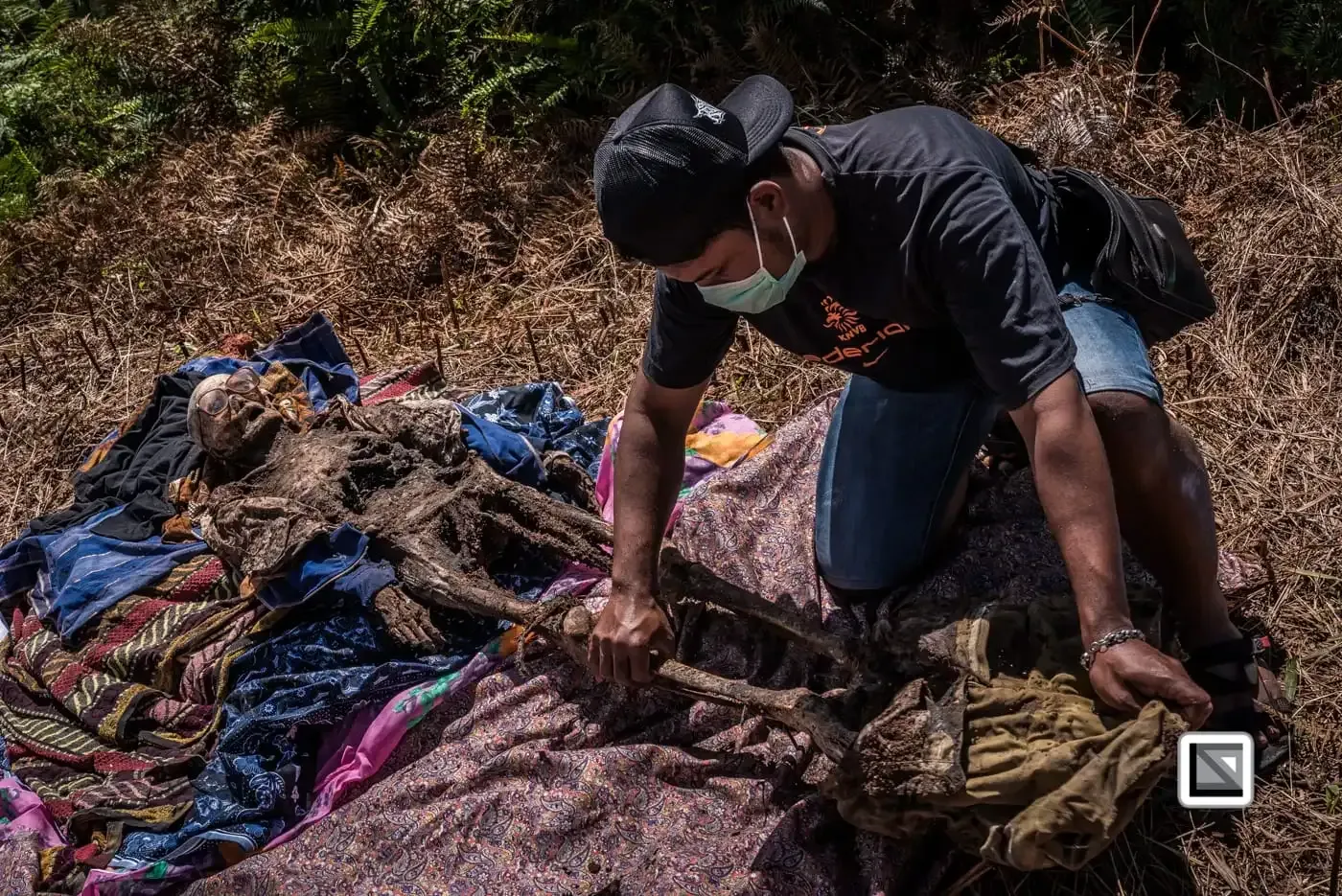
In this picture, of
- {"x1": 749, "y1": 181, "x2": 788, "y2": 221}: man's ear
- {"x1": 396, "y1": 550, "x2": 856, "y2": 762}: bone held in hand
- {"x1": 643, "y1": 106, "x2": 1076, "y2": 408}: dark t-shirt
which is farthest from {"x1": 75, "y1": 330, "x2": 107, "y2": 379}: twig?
{"x1": 749, "y1": 181, "x2": 788, "y2": 221}: man's ear

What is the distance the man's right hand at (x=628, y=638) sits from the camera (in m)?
3.11

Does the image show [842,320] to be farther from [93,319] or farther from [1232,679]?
[93,319]

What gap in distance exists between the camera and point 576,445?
181 inches

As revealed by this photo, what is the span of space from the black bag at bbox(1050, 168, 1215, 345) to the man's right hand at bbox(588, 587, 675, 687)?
1402 millimetres

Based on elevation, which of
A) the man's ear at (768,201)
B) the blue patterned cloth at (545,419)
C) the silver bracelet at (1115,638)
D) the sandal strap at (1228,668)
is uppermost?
the man's ear at (768,201)

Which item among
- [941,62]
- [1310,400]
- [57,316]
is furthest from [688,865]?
[57,316]

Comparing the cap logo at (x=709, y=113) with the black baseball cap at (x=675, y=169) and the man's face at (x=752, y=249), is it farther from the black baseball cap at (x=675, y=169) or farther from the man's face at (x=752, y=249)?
the man's face at (x=752, y=249)

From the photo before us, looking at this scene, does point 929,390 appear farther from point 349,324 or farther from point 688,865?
point 349,324

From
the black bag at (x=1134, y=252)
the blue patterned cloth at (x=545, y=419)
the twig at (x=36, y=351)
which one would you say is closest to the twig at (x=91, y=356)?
the twig at (x=36, y=351)

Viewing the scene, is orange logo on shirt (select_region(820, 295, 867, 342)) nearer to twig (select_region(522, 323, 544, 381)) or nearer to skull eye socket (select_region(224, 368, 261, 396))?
twig (select_region(522, 323, 544, 381))

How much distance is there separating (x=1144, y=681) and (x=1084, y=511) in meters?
0.35

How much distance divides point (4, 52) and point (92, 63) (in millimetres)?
840
